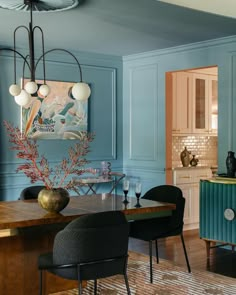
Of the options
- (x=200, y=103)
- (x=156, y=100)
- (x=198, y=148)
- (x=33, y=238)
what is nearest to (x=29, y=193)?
(x=33, y=238)

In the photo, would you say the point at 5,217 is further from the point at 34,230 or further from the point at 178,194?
the point at 178,194

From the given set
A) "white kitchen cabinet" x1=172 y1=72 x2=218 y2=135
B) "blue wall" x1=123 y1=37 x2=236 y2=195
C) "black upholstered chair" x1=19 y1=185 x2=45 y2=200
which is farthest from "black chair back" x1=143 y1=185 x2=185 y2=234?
"white kitchen cabinet" x1=172 y1=72 x2=218 y2=135

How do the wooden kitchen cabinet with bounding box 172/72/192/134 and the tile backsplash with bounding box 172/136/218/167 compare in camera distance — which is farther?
the tile backsplash with bounding box 172/136/218/167

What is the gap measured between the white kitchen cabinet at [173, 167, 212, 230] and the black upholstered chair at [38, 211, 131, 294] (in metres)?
3.63

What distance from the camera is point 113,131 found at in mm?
6926

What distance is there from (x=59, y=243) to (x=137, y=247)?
285 centimetres

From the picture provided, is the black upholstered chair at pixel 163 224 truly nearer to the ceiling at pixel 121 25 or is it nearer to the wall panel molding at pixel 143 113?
the ceiling at pixel 121 25

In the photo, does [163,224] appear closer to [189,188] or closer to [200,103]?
[189,188]

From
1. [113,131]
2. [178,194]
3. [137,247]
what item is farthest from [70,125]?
[178,194]

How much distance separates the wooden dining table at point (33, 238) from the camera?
3184mm

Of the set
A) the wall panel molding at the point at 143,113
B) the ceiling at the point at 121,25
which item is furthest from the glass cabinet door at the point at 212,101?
the ceiling at the point at 121,25

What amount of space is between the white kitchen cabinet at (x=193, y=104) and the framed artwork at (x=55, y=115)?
1351 mm

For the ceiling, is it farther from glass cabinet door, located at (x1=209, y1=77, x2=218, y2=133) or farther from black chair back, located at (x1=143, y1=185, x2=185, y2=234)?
black chair back, located at (x1=143, y1=185, x2=185, y2=234)

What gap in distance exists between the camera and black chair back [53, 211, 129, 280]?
2.79 m
